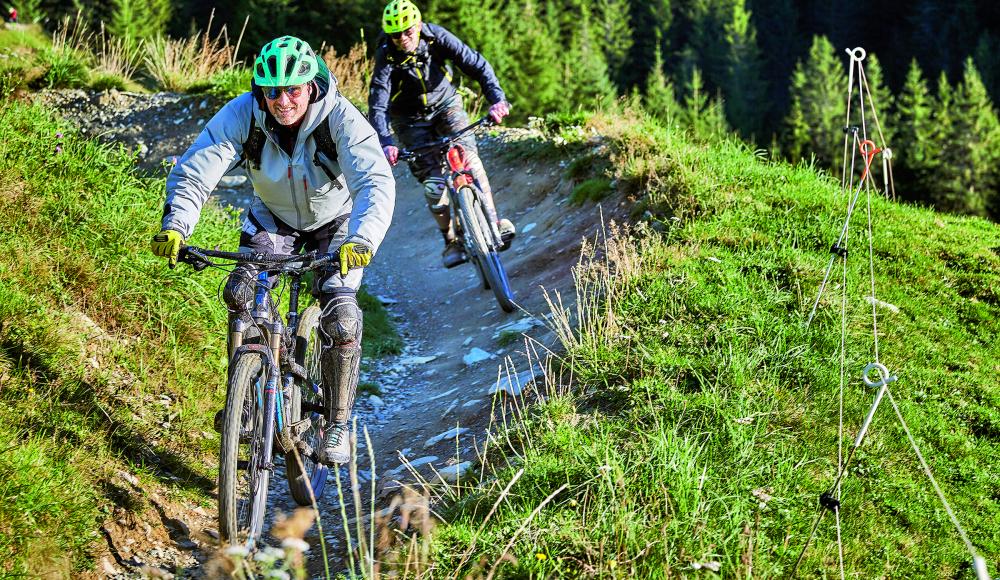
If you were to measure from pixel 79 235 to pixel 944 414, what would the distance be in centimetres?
594

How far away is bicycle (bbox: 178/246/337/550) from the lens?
3.86 metres

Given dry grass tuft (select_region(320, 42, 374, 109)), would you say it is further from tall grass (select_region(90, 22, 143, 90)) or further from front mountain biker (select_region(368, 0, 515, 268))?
front mountain biker (select_region(368, 0, 515, 268))

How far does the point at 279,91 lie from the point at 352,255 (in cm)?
98

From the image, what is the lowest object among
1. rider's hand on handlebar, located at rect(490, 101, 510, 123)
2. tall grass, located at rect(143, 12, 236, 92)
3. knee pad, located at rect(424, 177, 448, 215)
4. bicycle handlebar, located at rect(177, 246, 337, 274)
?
knee pad, located at rect(424, 177, 448, 215)

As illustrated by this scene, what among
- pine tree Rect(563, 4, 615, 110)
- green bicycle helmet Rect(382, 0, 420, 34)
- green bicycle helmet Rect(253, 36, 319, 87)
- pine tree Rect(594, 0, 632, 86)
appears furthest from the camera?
pine tree Rect(594, 0, 632, 86)

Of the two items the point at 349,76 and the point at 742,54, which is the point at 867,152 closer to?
the point at 349,76

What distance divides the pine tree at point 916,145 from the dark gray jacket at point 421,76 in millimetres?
65619

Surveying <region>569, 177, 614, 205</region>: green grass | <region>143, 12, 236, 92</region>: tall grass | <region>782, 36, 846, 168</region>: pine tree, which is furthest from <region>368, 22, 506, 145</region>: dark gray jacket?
<region>782, 36, 846, 168</region>: pine tree

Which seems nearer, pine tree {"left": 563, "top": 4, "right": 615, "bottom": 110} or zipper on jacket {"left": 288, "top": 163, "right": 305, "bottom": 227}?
zipper on jacket {"left": 288, "top": 163, "right": 305, "bottom": 227}

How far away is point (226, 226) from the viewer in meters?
7.88

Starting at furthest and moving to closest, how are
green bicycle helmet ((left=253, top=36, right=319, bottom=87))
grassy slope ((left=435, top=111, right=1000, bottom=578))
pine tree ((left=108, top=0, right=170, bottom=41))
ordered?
pine tree ((left=108, top=0, right=170, bottom=41)), green bicycle helmet ((left=253, top=36, right=319, bottom=87)), grassy slope ((left=435, top=111, right=1000, bottom=578))

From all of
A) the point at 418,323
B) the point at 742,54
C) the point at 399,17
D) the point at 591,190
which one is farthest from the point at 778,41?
the point at 399,17

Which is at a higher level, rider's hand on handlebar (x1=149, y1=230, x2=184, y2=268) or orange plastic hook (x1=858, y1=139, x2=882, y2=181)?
rider's hand on handlebar (x1=149, y1=230, x2=184, y2=268)

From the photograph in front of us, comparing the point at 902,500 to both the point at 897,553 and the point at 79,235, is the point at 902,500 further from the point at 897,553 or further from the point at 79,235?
the point at 79,235
